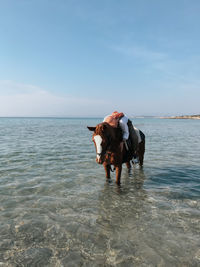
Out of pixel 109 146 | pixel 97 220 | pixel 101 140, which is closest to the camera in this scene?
pixel 97 220

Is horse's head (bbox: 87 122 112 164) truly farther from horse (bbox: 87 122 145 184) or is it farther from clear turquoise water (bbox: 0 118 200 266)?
clear turquoise water (bbox: 0 118 200 266)

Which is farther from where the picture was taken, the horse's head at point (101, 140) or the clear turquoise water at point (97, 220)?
the horse's head at point (101, 140)

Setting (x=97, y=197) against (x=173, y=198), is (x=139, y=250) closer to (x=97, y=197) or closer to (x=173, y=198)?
(x=97, y=197)

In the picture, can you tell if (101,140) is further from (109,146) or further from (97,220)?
(97,220)

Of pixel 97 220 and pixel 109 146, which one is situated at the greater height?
pixel 109 146

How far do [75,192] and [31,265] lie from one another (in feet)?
9.50

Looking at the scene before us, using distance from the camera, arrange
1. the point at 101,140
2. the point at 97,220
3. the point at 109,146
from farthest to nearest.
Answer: the point at 109,146 → the point at 101,140 → the point at 97,220

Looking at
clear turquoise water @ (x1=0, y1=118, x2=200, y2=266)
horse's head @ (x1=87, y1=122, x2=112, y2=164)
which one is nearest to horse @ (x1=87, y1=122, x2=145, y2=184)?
horse's head @ (x1=87, y1=122, x2=112, y2=164)

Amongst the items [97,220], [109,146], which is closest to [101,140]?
[109,146]

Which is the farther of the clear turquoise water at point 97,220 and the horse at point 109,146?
the horse at point 109,146

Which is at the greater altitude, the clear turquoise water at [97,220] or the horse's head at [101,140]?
the horse's head at [101,140]

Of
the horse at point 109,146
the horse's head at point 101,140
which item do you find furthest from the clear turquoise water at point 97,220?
the horse's head at point 101,140

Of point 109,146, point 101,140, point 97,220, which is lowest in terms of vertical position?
point 97,220

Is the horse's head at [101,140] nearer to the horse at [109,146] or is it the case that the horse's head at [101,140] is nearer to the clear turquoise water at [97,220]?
the horse at [109,146]
